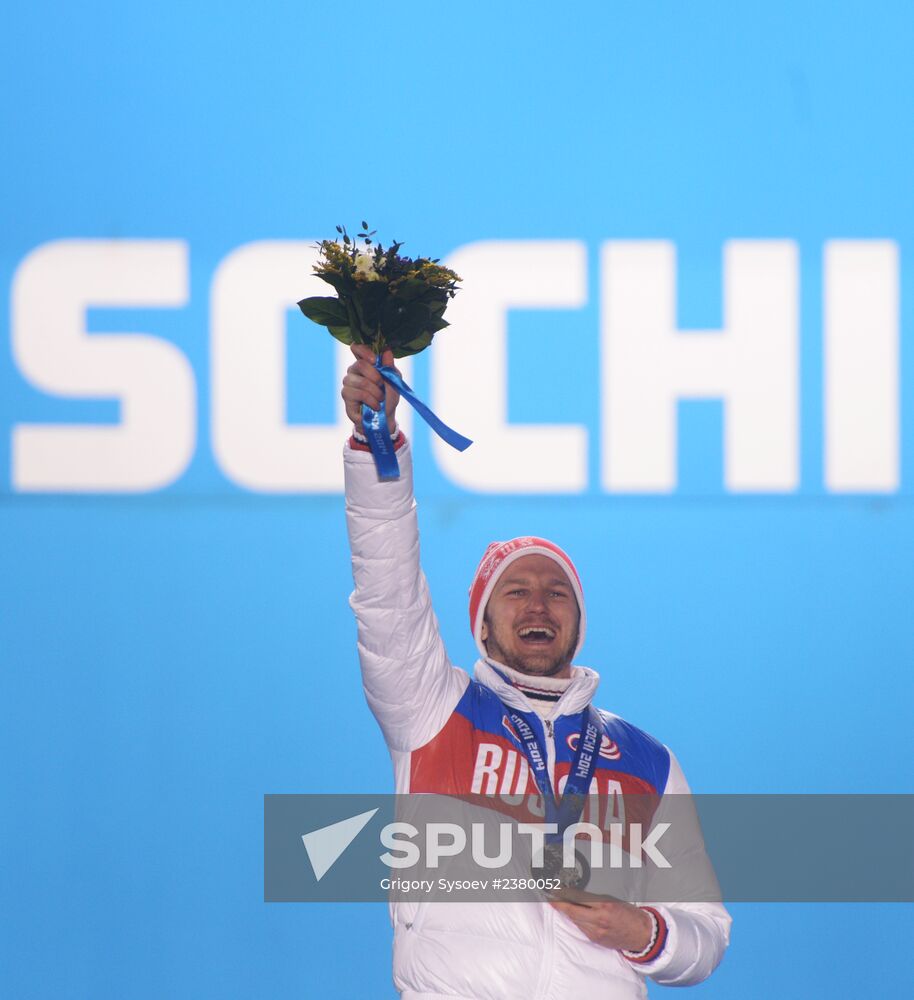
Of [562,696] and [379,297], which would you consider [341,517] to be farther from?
[379,297]

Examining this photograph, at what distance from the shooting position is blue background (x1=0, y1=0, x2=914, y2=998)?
2.94 m

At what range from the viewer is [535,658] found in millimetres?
2240

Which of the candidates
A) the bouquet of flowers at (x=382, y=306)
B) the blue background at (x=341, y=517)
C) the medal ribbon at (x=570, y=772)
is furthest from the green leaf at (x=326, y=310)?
the blue background at (x=341, y=517)

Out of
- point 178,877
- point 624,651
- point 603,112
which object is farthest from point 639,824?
point 603,112

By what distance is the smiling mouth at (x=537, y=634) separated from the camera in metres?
2.26

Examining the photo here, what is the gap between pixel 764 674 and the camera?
2.98 meters

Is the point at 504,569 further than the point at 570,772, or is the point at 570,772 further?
the point at 504,569

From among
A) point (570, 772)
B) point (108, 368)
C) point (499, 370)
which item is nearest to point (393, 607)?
point (570, 772)

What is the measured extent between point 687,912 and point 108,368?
1724mm

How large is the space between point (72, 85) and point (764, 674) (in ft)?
6.65

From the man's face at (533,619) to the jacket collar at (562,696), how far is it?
0.05 metres

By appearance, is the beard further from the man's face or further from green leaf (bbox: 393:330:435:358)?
green leaf (bbox: 393:330:435:358)

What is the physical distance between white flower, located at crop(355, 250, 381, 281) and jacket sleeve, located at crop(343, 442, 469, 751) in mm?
268

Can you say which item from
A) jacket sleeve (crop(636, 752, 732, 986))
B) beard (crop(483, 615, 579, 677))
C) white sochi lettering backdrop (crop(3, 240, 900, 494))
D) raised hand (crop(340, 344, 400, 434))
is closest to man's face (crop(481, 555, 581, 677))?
beard (crop(483, 615, 579, 677))
